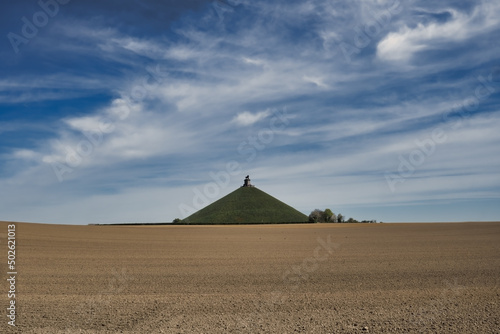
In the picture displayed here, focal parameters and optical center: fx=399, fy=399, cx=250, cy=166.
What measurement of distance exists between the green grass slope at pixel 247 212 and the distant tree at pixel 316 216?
13416 millimetres

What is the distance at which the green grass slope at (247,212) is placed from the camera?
16688 cm

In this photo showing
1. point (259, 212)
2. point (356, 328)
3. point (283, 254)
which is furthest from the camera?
point (259, 212)

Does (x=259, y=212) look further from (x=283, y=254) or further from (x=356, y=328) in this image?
(x=356, y=328)

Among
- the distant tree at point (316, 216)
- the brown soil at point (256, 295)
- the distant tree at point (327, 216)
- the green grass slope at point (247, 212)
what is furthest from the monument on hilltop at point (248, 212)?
the brown soil at point (256, 295)

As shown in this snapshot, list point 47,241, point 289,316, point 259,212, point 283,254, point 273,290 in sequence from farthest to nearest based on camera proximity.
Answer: point 259,212
point 47,241
point 283,254
point 273,290
point 289,316

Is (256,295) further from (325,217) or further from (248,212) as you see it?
(248,212)

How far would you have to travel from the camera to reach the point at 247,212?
176 meters

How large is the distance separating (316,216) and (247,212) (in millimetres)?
36260

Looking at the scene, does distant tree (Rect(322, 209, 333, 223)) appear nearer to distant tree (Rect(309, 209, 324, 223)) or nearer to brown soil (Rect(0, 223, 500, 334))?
distant tree (Rect(309, 209, 324, 223))

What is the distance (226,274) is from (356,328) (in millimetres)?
10201

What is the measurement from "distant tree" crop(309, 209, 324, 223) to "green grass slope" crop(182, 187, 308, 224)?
1342 cm

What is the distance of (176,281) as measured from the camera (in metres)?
18.5

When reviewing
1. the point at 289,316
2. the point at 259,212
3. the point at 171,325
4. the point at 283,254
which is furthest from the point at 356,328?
the point at 259,212

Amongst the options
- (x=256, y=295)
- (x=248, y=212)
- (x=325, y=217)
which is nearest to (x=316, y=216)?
(x=325, y=217)
